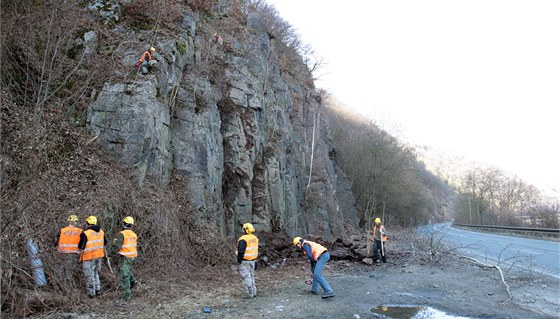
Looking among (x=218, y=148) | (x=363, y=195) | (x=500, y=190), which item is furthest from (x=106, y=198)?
(x=500, y=190)

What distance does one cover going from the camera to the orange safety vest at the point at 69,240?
780cm

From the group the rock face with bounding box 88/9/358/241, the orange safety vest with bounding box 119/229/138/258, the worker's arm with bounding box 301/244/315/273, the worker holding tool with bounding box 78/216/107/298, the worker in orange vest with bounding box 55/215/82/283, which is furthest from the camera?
the rock face with bounding box 88/9/358/241

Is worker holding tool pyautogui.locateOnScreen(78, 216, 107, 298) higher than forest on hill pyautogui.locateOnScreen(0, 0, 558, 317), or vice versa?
forest on hill pyautogui.locateOnScreen(0, 0, 558, 317)

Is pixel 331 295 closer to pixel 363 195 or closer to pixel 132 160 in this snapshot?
pixel 132 160

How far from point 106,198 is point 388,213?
4089 cm

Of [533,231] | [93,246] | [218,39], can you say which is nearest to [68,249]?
[93,246]

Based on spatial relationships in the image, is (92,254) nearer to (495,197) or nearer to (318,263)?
(318,263)

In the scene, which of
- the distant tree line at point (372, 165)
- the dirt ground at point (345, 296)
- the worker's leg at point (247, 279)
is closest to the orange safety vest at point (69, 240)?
the dirt ground at point (345, 296)

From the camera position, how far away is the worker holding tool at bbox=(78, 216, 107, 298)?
7.82 meters

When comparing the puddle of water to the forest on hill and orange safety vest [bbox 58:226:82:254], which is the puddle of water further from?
orange safety vest [bbox 58:226:82:254]

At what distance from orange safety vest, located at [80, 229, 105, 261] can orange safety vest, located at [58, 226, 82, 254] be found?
0.64 feet

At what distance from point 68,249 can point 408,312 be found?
696 centimetres

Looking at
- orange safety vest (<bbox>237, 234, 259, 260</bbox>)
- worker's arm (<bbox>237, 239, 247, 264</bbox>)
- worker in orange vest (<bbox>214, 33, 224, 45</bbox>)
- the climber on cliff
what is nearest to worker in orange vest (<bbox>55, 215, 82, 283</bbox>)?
worker's arm (<bbox>237, 239, 247, 264</bbox>)

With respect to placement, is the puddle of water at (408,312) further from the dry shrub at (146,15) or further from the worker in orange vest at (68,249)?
the dry shrub at (146,15)
